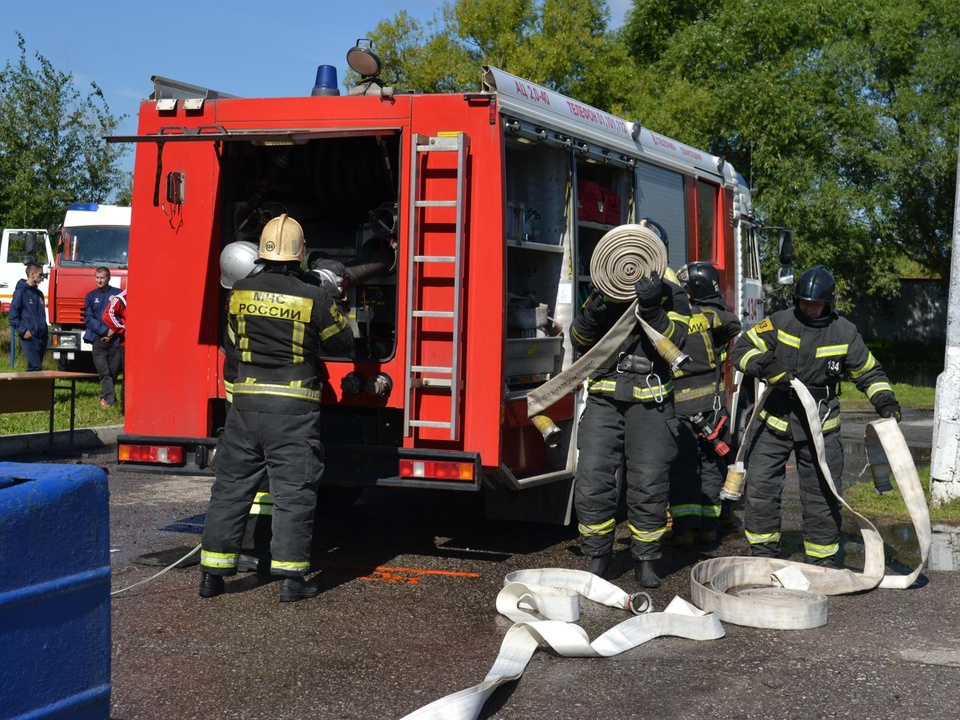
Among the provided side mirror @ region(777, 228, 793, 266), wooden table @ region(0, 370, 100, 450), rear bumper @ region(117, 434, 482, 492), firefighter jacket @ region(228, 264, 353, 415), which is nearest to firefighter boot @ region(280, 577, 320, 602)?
rear bumper @ region(117, 434, 482, 492)

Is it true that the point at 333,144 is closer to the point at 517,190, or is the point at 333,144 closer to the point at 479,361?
the point at 517,190

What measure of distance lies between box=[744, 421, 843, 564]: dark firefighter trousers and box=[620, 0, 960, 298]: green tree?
53.6 feet

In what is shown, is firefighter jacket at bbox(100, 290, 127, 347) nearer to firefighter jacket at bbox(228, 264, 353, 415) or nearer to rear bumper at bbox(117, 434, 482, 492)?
rear bumper at bbox(117, 434, 482, 492)

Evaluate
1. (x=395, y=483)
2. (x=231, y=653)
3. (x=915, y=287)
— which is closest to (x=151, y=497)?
(x=395, y=483)

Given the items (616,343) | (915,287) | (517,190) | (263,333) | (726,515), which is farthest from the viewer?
(915,287)

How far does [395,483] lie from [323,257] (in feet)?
5.95

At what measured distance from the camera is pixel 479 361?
20.5ft

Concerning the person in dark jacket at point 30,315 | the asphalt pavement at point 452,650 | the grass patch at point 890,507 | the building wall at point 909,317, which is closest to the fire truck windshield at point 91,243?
the person in dark jacket at point 30,315

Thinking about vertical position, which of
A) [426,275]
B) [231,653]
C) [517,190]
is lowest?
[231,653]

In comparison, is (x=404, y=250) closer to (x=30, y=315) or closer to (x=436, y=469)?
(x=436, y=469)

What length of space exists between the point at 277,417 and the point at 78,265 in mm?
13112

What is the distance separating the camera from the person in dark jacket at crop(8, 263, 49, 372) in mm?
14773

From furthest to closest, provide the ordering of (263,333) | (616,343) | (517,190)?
(517,190) → (616,343) → (263,333)

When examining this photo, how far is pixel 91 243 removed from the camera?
707 inches
